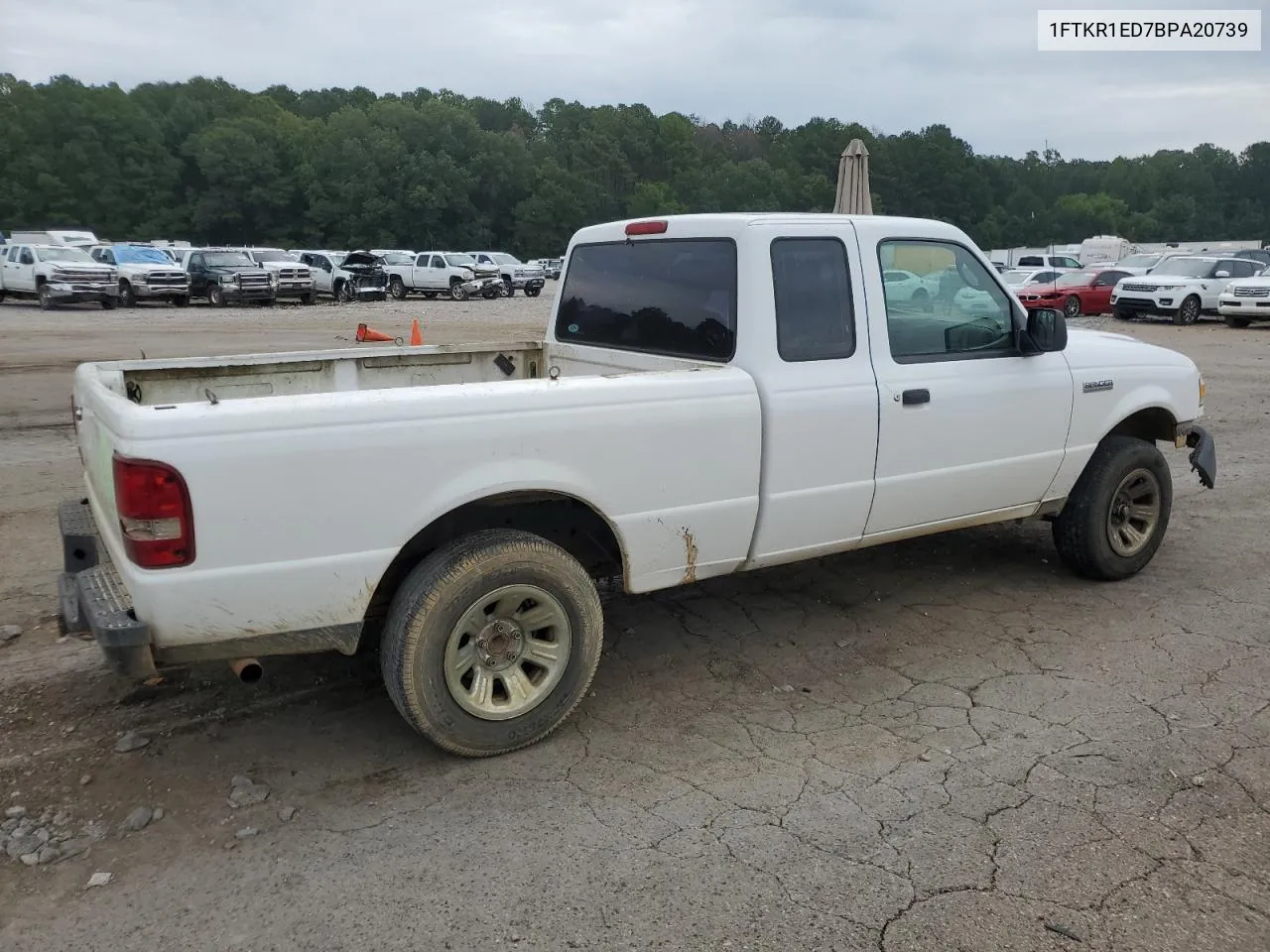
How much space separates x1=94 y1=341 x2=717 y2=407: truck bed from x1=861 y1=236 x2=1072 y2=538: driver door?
3.04ft

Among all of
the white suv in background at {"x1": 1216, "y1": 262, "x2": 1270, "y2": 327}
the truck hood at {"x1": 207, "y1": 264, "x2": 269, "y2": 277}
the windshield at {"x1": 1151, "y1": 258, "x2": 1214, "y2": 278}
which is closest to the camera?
the white suv in background at {"x1": 1216, "y1": 262, "x2": 1270, "y2": 327}

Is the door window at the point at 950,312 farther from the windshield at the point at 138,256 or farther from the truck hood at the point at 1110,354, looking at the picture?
the windshield at the point at 138,256

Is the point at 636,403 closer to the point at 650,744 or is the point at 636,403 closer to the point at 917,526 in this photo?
the point at 650,744

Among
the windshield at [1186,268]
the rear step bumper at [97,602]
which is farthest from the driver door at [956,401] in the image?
the windshield at [1186,268]

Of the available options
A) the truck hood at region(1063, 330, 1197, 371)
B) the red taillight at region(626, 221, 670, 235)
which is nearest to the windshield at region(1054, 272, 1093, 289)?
the truck hood at region(1063, 330, 1197, 371)

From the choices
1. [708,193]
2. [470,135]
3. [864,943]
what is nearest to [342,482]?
[864,943]

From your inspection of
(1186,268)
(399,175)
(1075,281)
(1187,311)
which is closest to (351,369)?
(1187,311)

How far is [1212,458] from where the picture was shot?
599cm

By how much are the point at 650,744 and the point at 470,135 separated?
295 feet

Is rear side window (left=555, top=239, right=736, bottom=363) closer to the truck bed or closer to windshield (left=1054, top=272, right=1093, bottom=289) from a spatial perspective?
the truck bed

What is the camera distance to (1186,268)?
25.8 metres

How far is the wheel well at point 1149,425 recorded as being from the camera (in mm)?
5770

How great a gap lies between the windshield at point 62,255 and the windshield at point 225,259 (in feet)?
10.7

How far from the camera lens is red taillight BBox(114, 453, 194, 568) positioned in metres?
3.01
